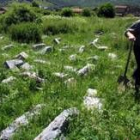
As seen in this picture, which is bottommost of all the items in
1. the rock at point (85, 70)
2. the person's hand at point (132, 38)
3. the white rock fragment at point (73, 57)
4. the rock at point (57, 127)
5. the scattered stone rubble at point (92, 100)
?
the white rock fragment at point (73, 57)

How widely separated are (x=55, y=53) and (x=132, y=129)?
25.1ft

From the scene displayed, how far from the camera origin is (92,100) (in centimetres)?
893

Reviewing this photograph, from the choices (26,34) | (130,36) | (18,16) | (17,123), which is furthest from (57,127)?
(18,16)

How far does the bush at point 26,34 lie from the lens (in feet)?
58.5

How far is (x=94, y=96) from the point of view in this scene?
938 centimetres

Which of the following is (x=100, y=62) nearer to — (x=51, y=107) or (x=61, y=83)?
(x=61, y=83)

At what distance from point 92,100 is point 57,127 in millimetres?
1987

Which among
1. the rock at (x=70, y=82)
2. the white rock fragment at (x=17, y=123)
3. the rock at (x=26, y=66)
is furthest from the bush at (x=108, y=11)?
the white rock fragment at (x=17, y=123)

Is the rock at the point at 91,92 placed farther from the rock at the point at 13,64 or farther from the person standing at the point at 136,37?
the rock at the point at 13,64

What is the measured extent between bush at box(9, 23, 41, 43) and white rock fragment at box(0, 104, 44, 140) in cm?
966

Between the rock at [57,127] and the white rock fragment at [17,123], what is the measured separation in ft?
2.17

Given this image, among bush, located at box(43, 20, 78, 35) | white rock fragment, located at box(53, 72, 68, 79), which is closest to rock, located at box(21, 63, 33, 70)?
white rock fragment, located at box(53, 72, 68, 79)

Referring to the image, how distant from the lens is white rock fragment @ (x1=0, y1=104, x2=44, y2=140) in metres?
7.42

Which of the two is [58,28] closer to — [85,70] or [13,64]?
[13,64]
